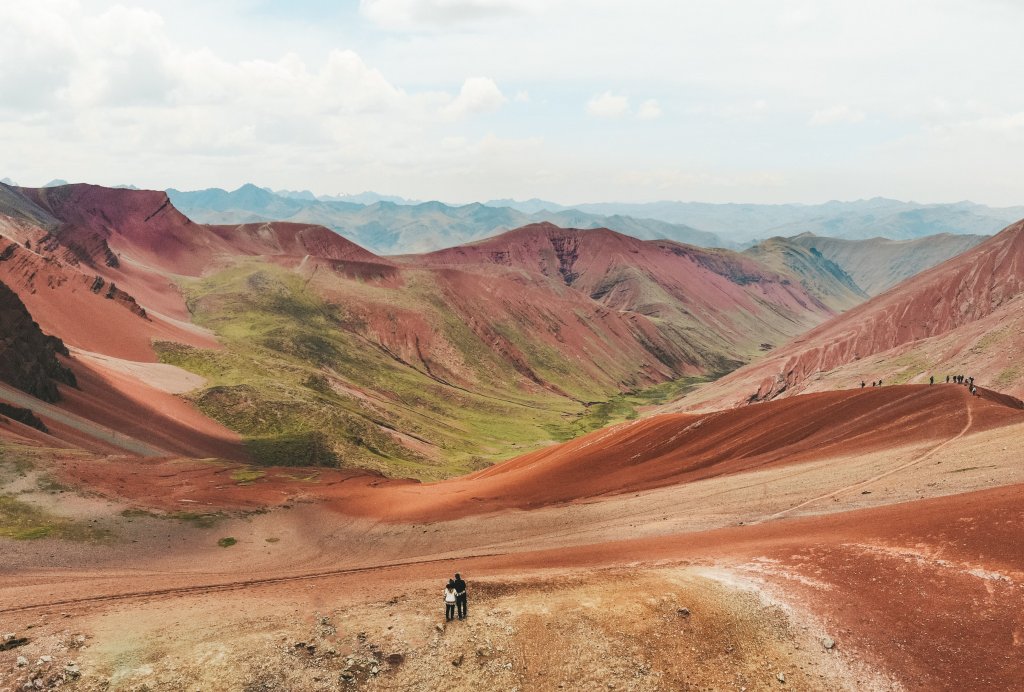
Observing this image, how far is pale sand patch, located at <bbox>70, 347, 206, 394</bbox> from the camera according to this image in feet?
287

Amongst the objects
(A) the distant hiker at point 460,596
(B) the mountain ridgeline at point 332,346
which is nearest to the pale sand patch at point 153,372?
(B) the mountain ridgeline at point 332,346

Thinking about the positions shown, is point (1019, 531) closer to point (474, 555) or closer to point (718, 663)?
point (718, 663)

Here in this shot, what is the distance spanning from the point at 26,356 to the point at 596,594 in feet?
225

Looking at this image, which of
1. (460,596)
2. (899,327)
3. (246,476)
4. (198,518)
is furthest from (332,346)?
(899,327)

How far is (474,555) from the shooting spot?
35875 mm

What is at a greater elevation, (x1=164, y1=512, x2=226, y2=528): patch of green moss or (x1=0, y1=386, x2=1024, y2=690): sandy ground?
(x1=0, y1=386, x2=1024, y2=690): sandy ground

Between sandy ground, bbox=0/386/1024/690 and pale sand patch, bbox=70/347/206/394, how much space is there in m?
52.1

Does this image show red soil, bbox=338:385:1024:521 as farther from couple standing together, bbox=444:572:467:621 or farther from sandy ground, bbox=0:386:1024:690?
couple standing together, bbox=444:572:467:621

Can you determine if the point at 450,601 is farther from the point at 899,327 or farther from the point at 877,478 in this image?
the point at 899,327

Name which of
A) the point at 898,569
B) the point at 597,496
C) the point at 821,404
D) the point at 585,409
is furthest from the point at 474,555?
the point at 585,409

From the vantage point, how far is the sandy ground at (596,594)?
20.3m

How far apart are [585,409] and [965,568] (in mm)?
134185

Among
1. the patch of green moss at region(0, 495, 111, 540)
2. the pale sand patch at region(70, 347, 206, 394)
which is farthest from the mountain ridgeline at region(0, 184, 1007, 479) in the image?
the patch of green moss at region(0, 495, 111, 540)

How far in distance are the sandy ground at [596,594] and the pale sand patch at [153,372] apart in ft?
171
